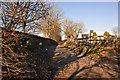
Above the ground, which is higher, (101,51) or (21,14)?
(21,14)

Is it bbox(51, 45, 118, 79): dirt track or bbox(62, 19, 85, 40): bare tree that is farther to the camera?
bbox(62, 19, 85, 40): bare tree

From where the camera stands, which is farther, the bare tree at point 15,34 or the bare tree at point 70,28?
the bare tree at point 70,28

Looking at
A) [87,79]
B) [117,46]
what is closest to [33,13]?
[87,79]

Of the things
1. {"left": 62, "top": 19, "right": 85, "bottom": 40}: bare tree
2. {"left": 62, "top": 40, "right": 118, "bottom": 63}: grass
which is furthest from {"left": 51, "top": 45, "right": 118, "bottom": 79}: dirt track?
{"left": 62, "top": 19, "right": 85, "bottom": 40}: bare tree

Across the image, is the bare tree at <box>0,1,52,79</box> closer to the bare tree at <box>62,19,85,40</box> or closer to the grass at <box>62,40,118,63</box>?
the grass at <box>62,40,118,63</box>

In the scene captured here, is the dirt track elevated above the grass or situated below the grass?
below

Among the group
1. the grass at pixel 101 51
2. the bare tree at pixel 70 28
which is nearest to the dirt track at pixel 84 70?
the grass at pixel 101 51

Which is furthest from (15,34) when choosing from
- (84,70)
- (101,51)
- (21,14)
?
(101,51)

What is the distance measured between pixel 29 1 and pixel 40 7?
37 cm

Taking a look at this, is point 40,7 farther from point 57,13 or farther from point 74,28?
point 74,28

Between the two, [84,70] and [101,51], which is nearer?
[84,70]

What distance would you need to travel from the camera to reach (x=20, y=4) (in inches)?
105

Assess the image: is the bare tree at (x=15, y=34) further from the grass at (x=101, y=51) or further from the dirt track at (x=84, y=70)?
the grass at (x=101, y=51)

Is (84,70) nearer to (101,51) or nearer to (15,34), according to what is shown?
(15,34)
